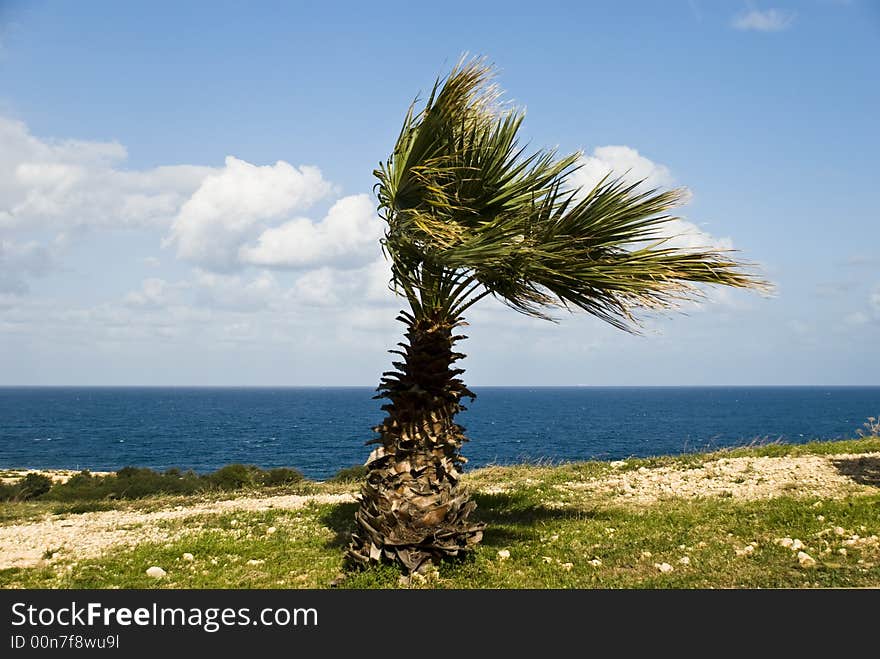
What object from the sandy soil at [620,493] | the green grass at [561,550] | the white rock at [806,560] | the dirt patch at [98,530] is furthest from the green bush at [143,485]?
the white rock at [806,560]

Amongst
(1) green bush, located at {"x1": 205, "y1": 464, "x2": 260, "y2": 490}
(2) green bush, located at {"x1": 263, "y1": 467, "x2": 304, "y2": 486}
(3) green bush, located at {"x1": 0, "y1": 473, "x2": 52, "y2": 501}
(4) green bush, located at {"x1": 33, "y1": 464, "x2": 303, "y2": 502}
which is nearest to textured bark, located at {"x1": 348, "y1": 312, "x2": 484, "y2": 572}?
(4) green bush, located at {"x1": 33, "y1": 464, "x2": 303, "y2": 502}

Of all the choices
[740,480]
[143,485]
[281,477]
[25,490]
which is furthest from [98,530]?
[740,480]

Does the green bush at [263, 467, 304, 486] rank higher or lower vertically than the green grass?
lower

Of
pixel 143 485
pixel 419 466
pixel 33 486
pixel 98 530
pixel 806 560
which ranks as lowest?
pixel 33 486

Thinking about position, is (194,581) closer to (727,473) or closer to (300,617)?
(300,617)

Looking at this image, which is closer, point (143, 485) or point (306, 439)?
point (143, 485)

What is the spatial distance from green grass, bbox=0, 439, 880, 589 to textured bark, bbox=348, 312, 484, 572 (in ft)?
1.01

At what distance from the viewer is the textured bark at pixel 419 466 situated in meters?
7.92

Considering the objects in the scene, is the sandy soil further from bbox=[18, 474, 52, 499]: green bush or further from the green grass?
bbox=[18, 474, 52, 499]: green bush

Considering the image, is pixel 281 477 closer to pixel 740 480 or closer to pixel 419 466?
pixel 740 480

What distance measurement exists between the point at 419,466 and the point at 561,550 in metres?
2.23

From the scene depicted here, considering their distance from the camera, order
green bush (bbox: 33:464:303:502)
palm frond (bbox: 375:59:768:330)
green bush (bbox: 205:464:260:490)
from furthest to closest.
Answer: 1. green bush (bbox: 205:464:260:490)
2. green bush (bbox: 33:464:303:502)
3. palm frond (bbox: 375:59:768:330)

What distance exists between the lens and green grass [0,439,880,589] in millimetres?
7477

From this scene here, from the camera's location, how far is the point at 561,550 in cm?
864
